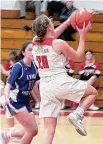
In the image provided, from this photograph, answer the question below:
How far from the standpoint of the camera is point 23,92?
5.40 meters

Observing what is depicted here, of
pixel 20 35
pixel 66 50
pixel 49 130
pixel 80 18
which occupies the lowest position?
pixel 20 35

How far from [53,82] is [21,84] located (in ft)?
2.13

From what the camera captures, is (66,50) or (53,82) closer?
(66,50)

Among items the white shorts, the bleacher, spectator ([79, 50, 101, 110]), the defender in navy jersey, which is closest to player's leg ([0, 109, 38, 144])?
the defender in navy jersey

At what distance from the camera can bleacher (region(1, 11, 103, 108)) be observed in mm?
11586

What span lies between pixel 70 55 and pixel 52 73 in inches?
12.7

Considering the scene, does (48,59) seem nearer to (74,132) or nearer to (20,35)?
(74,132)

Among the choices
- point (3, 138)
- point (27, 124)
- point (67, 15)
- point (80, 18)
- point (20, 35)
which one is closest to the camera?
point (80, 18)

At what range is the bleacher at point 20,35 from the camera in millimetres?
11586

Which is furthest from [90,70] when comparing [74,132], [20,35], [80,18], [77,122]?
[77,122]

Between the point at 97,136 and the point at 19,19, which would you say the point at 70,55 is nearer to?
the point at 97,136

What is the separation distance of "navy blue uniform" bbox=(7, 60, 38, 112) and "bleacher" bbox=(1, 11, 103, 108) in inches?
235

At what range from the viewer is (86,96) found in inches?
193

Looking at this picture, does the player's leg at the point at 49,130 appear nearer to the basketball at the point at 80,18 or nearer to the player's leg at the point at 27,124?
the player's leg at the point at 27,124
